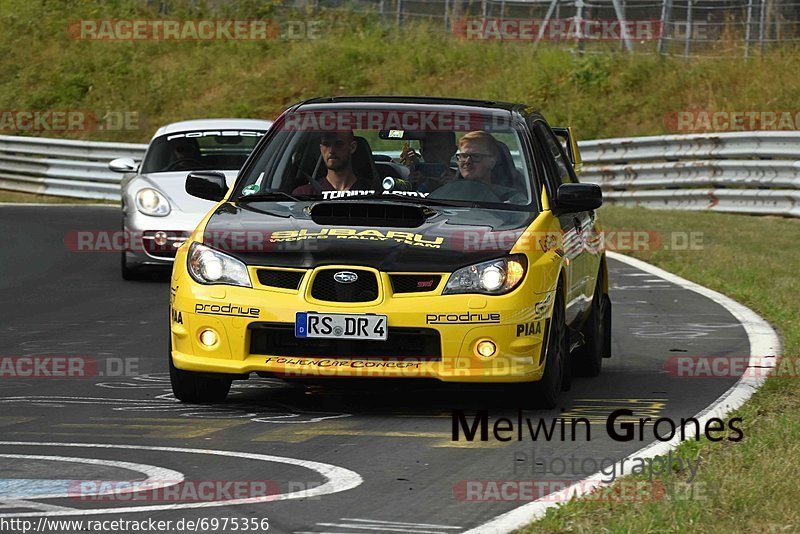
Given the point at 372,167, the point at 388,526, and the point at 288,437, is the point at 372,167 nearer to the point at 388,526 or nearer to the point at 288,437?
the point at 288,437

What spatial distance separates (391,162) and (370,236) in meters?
1.20

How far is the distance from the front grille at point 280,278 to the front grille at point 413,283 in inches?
16.7

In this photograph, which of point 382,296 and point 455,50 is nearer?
point 382,296

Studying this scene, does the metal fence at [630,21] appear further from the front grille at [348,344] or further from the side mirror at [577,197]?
the front grille at [348,344]

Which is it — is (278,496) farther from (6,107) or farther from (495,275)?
(6,107)

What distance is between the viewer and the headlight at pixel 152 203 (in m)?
14.8

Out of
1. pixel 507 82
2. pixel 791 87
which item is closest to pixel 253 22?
pixel 507 82

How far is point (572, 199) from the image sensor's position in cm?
829

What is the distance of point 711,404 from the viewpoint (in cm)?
808

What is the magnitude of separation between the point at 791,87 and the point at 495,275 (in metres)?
23.2

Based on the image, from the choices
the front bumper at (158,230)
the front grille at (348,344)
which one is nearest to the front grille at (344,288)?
the front grille at (348,344)

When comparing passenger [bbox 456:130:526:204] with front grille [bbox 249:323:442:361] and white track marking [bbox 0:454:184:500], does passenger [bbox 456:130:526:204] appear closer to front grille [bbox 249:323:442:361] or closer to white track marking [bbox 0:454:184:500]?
front grille [bbox 249:323:442:361]

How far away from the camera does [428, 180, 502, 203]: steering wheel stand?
839 centimetres

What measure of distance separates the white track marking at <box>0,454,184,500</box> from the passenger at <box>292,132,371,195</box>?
276 cm
